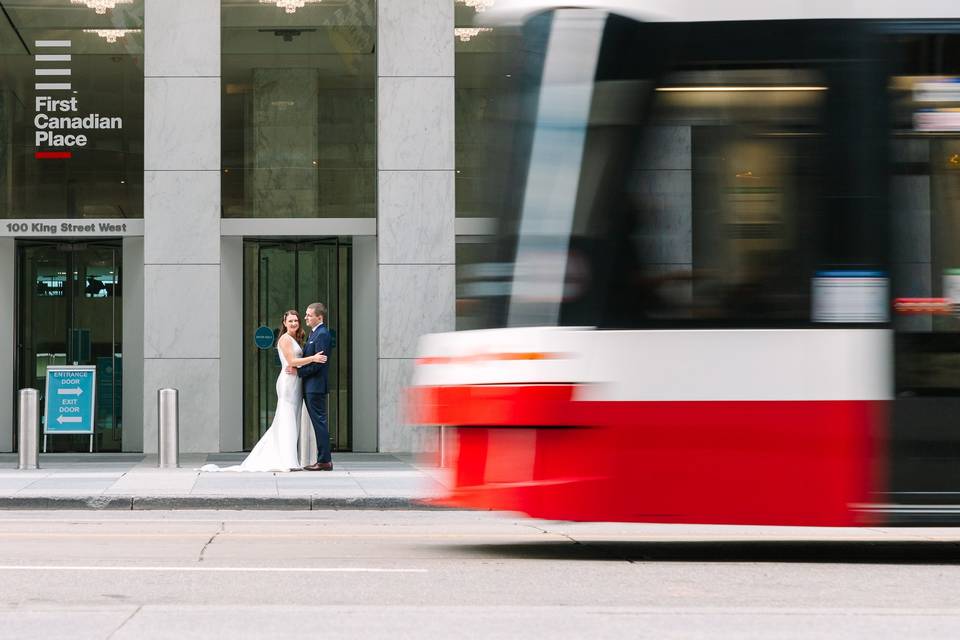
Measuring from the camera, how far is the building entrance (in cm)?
1955

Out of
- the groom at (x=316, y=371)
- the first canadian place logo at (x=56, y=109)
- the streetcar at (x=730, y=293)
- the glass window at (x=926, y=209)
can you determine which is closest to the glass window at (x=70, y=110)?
the first canadian place logo at (x=56, y=109)

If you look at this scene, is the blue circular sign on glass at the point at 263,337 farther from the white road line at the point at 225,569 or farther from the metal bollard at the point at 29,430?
the white road line at the point at 225,569

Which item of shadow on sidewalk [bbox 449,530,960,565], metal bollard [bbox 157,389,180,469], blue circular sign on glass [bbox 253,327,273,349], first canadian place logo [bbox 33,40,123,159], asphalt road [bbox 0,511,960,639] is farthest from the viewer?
blue circular sign on glass [bbox 253,327,273,349]

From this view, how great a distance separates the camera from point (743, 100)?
8.52m

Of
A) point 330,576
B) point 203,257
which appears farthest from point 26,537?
point 203,257

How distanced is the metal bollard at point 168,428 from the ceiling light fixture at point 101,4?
5.89 meters

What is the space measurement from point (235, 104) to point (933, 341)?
496 inches

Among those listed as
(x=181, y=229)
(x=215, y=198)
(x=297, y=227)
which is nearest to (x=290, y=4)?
(x=215, y=198)

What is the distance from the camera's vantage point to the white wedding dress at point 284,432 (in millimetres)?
15914

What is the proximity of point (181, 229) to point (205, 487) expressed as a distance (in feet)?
19.4

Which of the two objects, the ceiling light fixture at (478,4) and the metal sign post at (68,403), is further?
the ceiling light fixture at (478,4)

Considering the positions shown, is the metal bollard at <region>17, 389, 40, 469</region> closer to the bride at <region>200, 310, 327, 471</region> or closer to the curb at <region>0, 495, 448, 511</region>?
the bride at <region>200, 310, 327, 471</region>

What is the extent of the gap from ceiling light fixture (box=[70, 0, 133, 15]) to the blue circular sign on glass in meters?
4.72

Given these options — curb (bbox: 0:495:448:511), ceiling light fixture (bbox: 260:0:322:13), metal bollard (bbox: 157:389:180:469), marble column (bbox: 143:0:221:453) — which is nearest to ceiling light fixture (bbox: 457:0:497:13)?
ceiling light fixture (bbox: 260:0:322:13)
